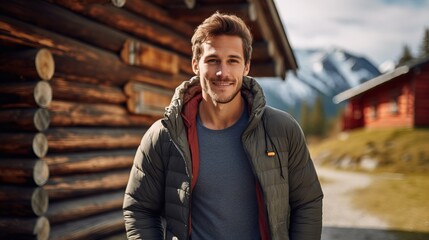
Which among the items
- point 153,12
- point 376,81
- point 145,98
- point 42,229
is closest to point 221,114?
point 42,229

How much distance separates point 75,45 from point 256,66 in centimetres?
438

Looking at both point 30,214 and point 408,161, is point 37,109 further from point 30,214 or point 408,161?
point 408,161

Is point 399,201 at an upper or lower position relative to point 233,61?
lower

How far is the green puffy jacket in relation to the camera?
2459 mm

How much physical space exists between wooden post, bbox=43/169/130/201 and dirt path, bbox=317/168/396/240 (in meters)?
3.74

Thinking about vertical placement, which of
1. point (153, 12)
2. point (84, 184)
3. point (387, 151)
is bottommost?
point (387, 151)

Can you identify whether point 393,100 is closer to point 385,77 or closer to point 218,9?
point 385,77

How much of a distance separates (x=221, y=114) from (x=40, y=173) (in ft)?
8.41

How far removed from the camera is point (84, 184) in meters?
5.36

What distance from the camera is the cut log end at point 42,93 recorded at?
4270mm

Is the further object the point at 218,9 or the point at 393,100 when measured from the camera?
the point at 393,100

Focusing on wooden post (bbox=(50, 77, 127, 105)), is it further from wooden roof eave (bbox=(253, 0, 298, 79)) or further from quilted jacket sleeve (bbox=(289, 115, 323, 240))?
quilted jacket sleeve (bbox=(289, 115, 323, 240))

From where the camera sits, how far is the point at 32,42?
4.32 m

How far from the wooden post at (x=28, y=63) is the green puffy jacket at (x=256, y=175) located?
216 centimetres
